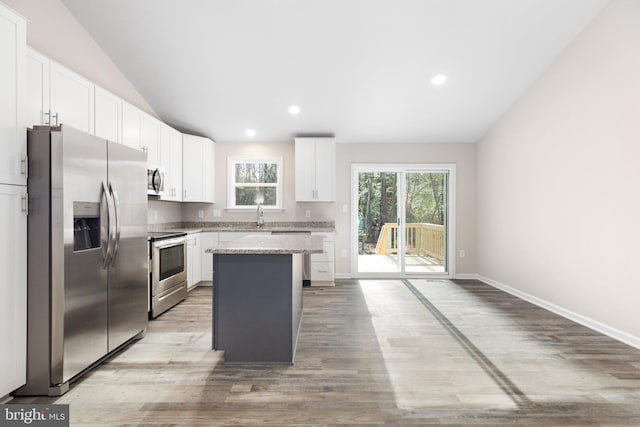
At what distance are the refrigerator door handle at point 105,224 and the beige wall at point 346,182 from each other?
10.0 ft

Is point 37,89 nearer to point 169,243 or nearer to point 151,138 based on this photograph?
point 151,138

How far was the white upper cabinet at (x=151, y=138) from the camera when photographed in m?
3.65

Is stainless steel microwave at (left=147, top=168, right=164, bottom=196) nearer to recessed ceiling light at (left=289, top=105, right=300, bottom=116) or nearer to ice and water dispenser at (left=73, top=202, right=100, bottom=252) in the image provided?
ice and water dispenser at (left=73, top=202, right=100, bottom=252)

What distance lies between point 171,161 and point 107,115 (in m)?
1.42

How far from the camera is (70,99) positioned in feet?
Answer: 8.14

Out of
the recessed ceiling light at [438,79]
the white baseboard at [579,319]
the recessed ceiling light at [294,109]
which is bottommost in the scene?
the white baseboard at [579,319]

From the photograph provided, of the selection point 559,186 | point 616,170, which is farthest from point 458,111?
point 616,170

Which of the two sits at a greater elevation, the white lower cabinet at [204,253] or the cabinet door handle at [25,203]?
the cabinet door handle at [25,203]

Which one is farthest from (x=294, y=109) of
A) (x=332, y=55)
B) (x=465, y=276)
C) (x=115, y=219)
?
(x=465, y=276)

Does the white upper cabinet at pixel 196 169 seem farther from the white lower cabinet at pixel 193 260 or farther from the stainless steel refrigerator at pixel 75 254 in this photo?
the stainless steel refrigerator at pixel 75 254

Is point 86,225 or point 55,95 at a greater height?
point 55,95

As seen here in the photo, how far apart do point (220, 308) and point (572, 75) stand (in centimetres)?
425

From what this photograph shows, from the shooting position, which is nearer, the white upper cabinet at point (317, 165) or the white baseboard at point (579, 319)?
the white baseboard at point (579, 319)

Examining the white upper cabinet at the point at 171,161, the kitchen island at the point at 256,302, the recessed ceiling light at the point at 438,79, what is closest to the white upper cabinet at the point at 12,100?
the kitchen island at the point at 256,302
